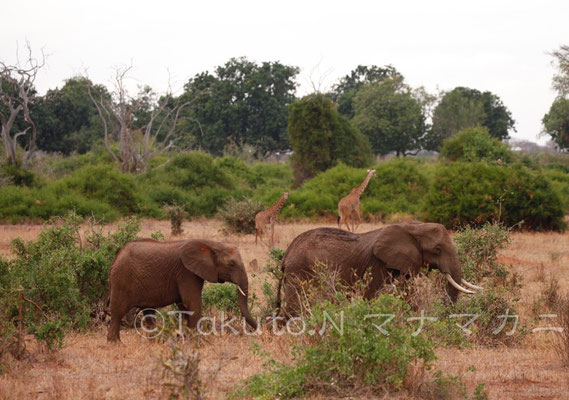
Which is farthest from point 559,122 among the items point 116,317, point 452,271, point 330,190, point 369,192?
point 116,317

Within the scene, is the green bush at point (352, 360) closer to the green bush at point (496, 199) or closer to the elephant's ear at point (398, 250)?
the elephant's ear at point (398, 250)

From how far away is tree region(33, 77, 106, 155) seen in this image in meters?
55.9

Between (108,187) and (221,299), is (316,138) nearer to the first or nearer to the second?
(108,187)

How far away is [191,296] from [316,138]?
29004 millimetres

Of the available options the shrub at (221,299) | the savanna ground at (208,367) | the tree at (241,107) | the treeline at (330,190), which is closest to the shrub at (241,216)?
the treeline at (330,190)

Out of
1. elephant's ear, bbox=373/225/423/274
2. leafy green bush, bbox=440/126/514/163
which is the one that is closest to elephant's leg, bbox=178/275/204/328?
elephant's ear, bbox=373/225/423/274

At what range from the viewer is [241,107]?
5897 cm

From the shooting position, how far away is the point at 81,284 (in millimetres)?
10039

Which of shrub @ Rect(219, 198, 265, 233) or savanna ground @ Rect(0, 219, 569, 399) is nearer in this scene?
savanna ground @ Rect(0, 219, 569, 399)

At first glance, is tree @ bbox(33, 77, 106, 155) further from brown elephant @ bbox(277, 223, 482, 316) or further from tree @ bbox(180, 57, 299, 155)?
brown elephant @ bbox(277, 223, 482, 316)

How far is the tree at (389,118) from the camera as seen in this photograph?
62.6m

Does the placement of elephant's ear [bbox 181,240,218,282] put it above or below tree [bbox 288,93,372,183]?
below

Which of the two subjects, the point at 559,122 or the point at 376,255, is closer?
the point at 376,255

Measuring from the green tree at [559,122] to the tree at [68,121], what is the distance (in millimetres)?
33841
